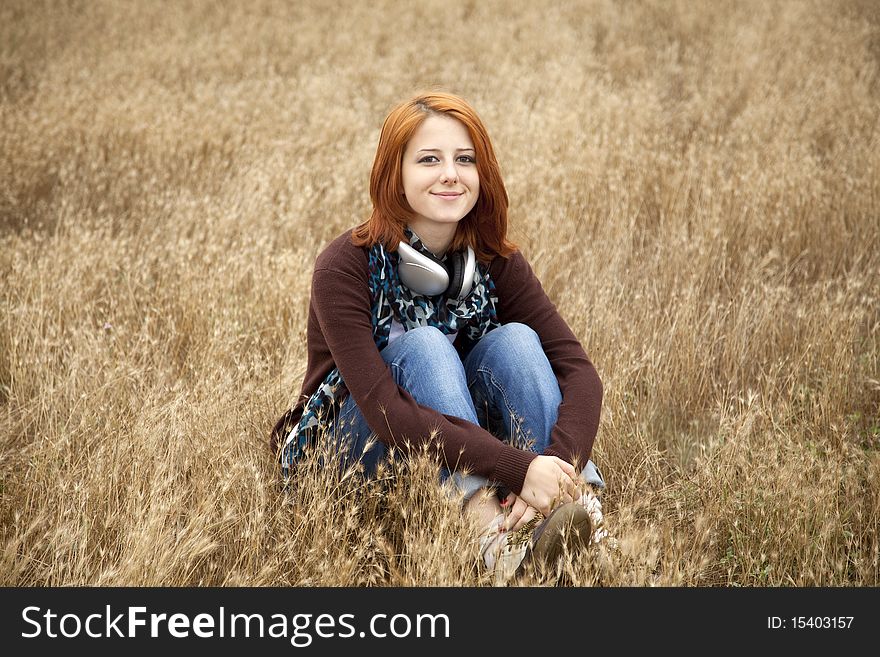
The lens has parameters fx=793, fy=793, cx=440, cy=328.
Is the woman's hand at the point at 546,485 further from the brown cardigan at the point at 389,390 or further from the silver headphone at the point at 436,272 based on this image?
the silver headphone at the point at 436,272

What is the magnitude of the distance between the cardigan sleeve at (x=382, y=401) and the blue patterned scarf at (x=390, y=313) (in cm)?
9

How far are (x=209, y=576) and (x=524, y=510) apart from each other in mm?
864

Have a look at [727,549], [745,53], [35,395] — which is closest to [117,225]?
[35,395]

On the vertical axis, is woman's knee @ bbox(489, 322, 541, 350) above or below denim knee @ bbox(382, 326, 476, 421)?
above

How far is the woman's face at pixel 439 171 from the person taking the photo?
233 cm

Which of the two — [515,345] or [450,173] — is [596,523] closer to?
[515,345]

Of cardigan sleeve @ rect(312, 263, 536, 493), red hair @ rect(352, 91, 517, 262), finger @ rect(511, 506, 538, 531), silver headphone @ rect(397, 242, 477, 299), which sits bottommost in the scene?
finger @ rect(511, 506, 538, 531)

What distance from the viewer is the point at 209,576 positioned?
213cm

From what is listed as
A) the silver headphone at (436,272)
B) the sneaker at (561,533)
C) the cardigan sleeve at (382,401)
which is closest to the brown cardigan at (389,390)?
the cardigan sleeve at (382,401)

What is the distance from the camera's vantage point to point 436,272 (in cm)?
236

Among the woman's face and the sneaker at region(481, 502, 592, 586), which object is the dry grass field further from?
the woman's face

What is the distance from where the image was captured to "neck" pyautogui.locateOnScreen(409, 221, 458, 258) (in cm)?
246

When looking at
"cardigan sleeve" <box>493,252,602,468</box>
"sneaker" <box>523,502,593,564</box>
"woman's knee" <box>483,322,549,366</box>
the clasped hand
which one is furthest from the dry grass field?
"woman's knee" <box>483,322,549,366</box>
